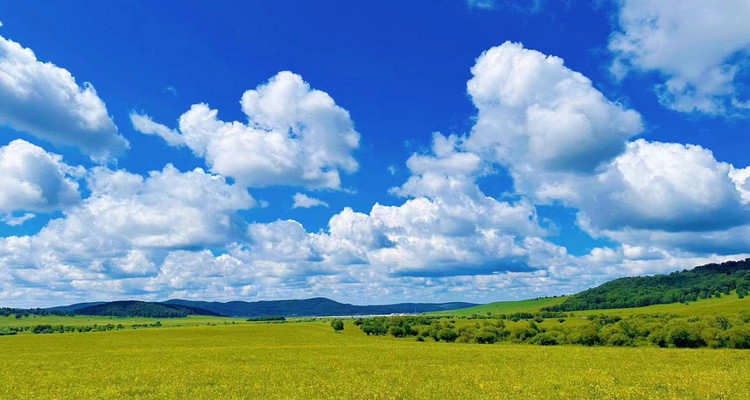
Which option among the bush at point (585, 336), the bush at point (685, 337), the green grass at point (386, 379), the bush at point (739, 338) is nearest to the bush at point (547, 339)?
the bush at point (585, 336)

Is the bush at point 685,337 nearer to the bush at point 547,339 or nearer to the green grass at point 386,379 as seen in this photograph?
the bush at point 547,339

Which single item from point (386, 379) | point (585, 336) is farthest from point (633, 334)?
point (386, 379)

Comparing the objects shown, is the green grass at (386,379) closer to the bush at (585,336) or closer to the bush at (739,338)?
the bush at (739,338)

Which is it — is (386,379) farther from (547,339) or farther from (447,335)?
(447,335)

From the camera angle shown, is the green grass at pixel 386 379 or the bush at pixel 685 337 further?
the bush at pixel 685 337

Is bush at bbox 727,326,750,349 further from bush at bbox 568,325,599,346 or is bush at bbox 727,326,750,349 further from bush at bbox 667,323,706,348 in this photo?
bush at bbox 568,325,599,346

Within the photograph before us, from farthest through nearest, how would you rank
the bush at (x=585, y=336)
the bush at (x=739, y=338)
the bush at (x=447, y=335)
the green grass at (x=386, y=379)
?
the bush at (x=447, y=335) < the bush at (x=585, y=336) < the bush at (x=739, y=338) < the green grass at (x=386, y=379)

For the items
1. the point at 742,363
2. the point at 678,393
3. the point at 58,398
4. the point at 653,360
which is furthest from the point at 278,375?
the point at 742,363

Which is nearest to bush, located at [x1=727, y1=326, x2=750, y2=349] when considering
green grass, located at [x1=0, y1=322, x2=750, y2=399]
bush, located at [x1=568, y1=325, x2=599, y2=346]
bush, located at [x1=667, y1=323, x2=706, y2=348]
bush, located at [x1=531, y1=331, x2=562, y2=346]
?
bush, located at [x1=667, y1=323, x2=706, y2=348]

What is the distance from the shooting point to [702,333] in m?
134

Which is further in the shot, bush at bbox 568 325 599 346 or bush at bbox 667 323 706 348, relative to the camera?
bush at bbox 568 325 599 346

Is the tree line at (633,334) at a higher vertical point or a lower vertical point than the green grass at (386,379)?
lower

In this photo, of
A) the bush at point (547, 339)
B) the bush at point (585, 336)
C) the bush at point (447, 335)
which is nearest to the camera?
the bush at point (585, 336)

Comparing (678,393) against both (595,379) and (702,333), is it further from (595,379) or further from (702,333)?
(702,333)
